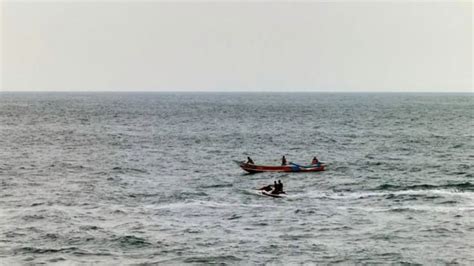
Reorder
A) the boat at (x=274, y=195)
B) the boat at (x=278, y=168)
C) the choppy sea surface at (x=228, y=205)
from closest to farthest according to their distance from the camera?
the choppy sea surface at (x=228, y=205) → the boat at (x=274, y=195) → the boat at (x=278, y=168)

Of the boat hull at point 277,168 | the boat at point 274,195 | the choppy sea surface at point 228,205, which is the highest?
the boat hull at point 277,168

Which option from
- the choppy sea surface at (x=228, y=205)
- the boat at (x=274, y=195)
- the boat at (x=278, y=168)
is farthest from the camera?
the boat at (x=278, y=168)

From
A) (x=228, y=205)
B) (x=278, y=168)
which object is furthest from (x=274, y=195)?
(x=278, y=168)

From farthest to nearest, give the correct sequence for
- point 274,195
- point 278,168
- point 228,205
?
point 278,168
point 274,195
point 228,205

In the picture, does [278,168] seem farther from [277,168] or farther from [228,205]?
[228,205]

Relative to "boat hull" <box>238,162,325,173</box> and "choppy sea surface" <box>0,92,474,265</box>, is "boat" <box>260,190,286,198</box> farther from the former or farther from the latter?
"boat hull" <box>238,162,325,173</box>

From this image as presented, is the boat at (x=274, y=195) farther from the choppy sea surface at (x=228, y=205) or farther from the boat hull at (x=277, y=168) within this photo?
the boat hull at (x=277, y=168)

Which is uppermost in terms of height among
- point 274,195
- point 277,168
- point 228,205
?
point 277,168

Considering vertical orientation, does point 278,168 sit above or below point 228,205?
above

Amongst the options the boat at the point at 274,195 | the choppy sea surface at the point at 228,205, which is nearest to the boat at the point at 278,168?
the choppy sea surface at the point at 228,205

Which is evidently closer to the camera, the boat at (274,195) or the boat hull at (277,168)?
the boat at (274,195)

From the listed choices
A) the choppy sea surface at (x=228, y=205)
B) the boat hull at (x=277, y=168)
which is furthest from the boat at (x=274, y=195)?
the boat hull at (x=277, y=168)

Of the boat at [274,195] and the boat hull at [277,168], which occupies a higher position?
the boat hull at [277,168]

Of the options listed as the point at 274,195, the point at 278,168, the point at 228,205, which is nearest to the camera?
the point at 228,205
